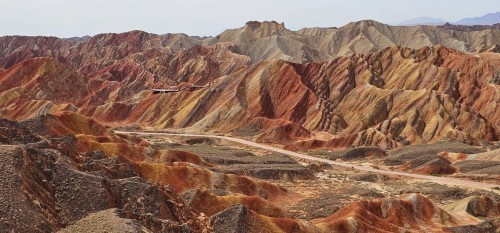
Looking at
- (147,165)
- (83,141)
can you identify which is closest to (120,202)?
(147,165)

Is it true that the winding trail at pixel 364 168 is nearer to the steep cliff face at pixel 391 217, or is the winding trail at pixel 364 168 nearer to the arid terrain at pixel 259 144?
the arid terrain at pixel 259 144

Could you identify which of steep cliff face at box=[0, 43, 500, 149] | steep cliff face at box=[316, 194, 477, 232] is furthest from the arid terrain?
steep cliff face at box=[0, 43, 500, 149]

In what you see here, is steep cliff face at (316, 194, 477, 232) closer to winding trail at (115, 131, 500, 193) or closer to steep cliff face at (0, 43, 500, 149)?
winding trail at (115, 131, 500, 193)

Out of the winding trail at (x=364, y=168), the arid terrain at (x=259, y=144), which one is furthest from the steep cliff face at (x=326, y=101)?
the winding trail at (x=364, y=168)

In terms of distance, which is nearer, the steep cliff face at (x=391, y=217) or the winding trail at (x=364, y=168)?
the steep cliff face at (x=391, y=217)

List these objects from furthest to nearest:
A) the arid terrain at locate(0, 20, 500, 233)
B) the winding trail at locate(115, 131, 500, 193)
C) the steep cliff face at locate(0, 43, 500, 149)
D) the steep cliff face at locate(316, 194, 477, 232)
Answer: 1. the steep cliff face at locate(0, 43, 500, 149)
2. the winding trail at locate(115, 131, 500, 193)
3. the steep cliff face at locate(316, 194, 477, 232)
4. the arid terrain at locate(0, 20, 500, 233)

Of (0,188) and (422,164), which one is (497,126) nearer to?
(422,164)

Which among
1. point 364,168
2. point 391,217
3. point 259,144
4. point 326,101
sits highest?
point 326,101

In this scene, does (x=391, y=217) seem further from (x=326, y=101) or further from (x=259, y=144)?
(x=326, y=101)

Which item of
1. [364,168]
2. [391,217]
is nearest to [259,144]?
[364,168]
